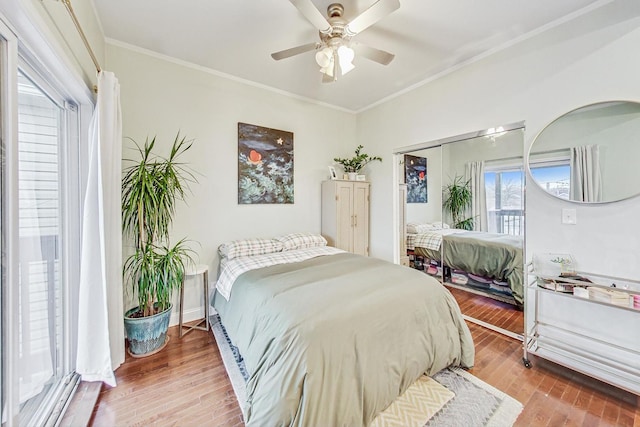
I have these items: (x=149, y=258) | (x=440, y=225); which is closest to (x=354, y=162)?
(x=440, y=225)

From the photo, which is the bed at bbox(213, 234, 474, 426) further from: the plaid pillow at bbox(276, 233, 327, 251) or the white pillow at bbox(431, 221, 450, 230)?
the white pillow at bbox(431, 221, 450, 230)

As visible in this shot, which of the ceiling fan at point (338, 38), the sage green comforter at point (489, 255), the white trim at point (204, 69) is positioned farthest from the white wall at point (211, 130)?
the sage green comforter at point (489, 255)

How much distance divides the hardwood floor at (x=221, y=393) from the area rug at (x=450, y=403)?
0.07m

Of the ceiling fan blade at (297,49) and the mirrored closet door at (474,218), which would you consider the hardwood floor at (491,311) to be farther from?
the ceiling fan blade at (297,49)

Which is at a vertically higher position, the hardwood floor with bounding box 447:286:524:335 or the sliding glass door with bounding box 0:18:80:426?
the sliding glass door with bounding box 0:18:80:426

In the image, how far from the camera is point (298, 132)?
350 cm

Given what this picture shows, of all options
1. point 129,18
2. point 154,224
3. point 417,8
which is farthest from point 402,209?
point 129,18

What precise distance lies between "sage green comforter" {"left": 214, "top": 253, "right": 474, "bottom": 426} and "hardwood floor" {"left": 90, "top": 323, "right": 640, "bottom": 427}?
320 millimetres

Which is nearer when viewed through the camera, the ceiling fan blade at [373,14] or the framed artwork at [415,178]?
the ceiling fan blade at [373,14]

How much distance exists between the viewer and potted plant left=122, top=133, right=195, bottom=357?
2.07m

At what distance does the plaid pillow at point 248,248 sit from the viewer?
2664 mm

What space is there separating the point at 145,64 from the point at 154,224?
1.67 meters

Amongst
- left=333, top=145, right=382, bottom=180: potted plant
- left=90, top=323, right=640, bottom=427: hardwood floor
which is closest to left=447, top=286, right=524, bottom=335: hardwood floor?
left=90, top=323, right=640, bottom=427: hardwood floor

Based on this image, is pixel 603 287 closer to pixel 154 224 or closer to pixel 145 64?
pixel 154 224
